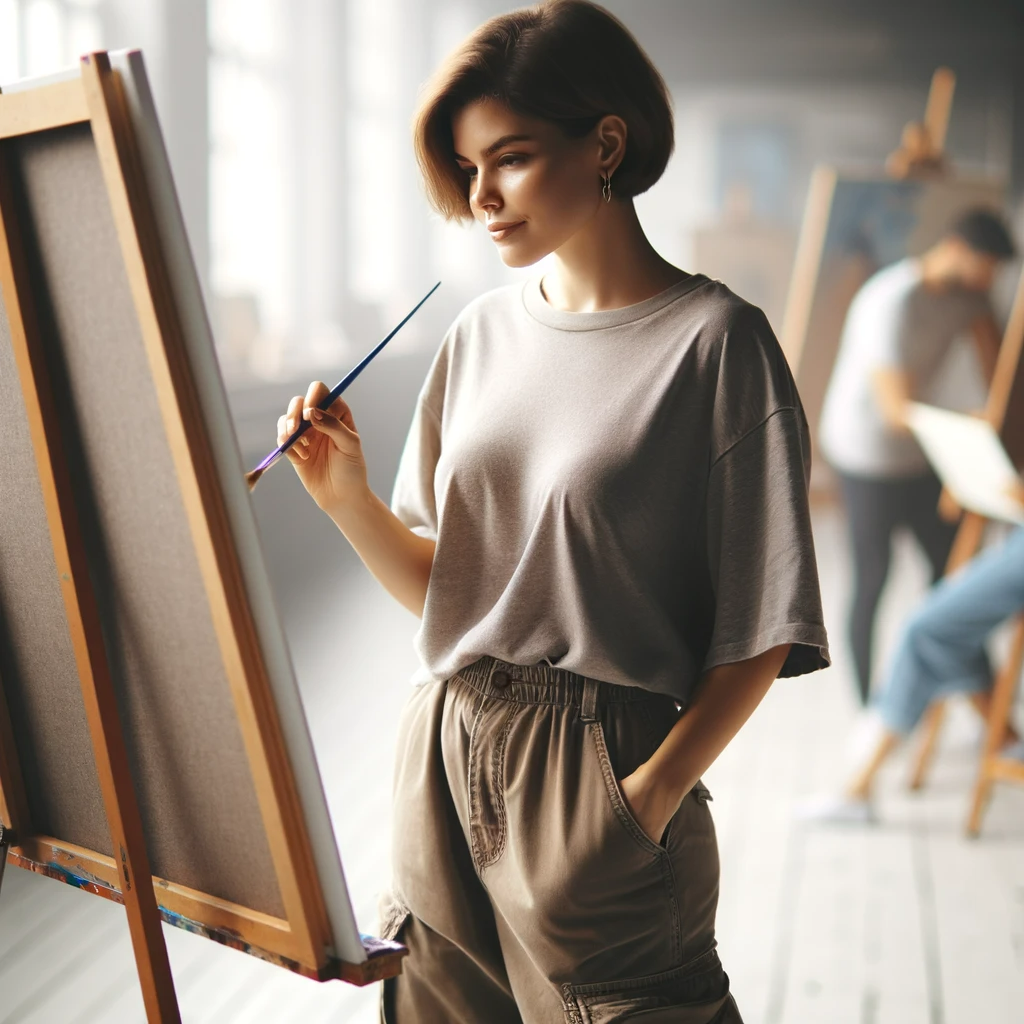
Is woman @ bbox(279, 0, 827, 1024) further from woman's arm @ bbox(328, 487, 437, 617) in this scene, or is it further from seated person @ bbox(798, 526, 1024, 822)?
seated person @ bbox(798, 526, 1024, 822)

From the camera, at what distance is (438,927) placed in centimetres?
116

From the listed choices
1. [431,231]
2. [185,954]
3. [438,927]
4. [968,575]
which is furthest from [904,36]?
[438,927]

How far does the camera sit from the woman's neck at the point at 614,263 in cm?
113

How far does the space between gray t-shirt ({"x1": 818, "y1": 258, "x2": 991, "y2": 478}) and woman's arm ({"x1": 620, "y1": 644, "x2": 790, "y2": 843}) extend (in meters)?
2.53

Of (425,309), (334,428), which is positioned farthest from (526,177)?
(425,309)

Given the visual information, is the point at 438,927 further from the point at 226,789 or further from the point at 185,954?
the point at 185,954

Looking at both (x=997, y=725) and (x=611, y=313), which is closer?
(x=611, y=313)

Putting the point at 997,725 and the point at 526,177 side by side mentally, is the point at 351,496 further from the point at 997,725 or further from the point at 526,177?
the point at 997,725

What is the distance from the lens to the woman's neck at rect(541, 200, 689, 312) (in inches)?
44.5

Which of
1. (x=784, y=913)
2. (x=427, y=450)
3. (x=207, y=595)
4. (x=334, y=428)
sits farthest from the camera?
(x=784, y=913)

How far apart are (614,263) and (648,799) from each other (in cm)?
49

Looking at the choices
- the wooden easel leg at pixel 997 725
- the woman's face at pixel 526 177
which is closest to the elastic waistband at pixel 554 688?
the woman's face at pixel 526 177

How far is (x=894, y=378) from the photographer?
338 centimetres

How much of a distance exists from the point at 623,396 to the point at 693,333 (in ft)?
0.27
